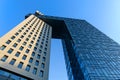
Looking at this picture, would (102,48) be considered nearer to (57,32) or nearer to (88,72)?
(88,72)

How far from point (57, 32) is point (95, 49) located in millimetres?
36495

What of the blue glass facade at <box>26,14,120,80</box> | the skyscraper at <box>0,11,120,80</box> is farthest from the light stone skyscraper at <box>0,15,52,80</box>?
the blue glass facade at <box>26,14,120,80</box>

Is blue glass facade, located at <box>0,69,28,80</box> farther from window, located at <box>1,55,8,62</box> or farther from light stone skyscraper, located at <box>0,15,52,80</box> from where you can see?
window, located at <box>1,55,8,62</box>

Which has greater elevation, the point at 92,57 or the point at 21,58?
the point at 92,57

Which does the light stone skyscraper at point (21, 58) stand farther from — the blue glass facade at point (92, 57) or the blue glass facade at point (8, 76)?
the blue glass facade at point (92, 57)

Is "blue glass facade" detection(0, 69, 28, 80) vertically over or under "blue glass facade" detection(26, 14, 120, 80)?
under

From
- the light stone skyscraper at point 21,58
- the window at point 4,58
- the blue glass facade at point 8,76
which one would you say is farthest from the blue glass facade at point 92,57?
the window at point 4,58

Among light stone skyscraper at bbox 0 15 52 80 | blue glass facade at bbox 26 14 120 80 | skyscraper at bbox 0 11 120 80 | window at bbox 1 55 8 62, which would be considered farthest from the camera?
blue glass facade at bbox 26 14 120 80

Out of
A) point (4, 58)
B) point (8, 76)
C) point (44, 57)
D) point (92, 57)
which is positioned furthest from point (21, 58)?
point (92, 57)

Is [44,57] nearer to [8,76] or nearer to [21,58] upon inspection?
[21,58]

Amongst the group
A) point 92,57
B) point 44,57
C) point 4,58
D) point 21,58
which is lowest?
point 4,58

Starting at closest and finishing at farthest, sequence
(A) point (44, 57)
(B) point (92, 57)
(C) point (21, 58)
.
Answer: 1. (C) point (21, 58)
2. (A) point (44, 57)
3. (B) point (92, 57)

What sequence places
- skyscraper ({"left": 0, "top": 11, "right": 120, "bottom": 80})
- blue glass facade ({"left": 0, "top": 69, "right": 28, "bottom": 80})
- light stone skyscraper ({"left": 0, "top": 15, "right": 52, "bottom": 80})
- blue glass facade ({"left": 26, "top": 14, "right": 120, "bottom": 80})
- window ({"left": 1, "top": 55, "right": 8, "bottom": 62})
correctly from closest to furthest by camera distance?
blue glass facade ({"left": 0, "top": 69, "right": 28, "bottom": 80}) < light stone skyscraper ({"left": 0, "top": 15, "right": 52, "bottom": 80}) < window ({"left": 1, "top": 55, "right": 8, "bottom": 62}) < skyscraper ({"left": 0, "top": 11, "right": 120, "bottom": 80}) < blue glass facade ({"left": 26, "top": 14, "right": 120, "bottom": 80})

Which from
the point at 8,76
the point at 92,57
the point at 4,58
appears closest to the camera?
the point at 8,76
